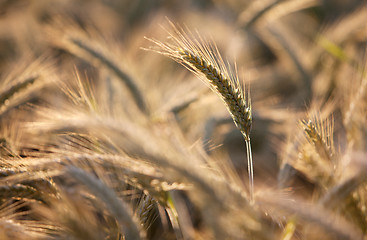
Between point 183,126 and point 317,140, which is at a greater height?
point 183,126

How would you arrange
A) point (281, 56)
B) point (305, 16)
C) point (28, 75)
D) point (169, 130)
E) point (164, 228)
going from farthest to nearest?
point (305, 16) → point (281, 56) → point (28, 75) → point (164, 228) → point (169, 130)

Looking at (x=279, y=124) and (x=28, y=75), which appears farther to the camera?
(x=279, y=124)

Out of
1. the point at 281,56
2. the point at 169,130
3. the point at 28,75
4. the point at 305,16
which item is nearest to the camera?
the point at 169,130

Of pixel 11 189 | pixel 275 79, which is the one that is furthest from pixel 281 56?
pixel 11 189

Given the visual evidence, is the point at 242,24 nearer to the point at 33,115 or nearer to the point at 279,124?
the point at 279,124

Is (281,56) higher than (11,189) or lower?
higher

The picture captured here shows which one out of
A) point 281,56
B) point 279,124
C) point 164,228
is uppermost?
point 281,56

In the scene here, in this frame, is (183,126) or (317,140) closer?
(317,140)
